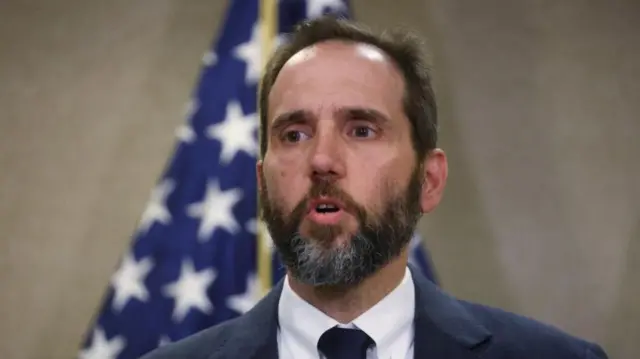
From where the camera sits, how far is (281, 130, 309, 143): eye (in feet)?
3.05

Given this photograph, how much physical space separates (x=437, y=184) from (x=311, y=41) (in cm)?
30

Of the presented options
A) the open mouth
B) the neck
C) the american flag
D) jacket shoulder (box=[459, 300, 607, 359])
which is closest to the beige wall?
the american flag

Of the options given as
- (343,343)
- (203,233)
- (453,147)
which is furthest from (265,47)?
(343,343)

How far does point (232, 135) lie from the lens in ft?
4.64

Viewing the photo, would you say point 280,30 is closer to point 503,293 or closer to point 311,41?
point 311,41

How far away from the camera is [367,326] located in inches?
36.3

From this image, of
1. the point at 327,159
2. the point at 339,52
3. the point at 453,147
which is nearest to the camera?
Result: the point at 327,159

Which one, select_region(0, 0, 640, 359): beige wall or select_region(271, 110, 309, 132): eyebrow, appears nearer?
select_region(271, 110, 309, 132): eyebrow

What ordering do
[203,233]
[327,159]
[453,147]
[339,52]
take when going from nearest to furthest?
[327,159], [339,52], [203,233], [453,147]

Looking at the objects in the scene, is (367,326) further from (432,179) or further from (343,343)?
(432,179)

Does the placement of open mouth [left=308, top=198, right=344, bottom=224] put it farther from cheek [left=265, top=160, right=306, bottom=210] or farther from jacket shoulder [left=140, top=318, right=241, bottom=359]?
jacket shoulder [left=140, top=318, right=241, bottom=359]

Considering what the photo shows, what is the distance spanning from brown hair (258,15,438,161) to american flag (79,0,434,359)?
1.16 feet

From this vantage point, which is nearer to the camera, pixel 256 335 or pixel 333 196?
pixel 333 196

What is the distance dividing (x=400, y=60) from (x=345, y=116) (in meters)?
0.17
